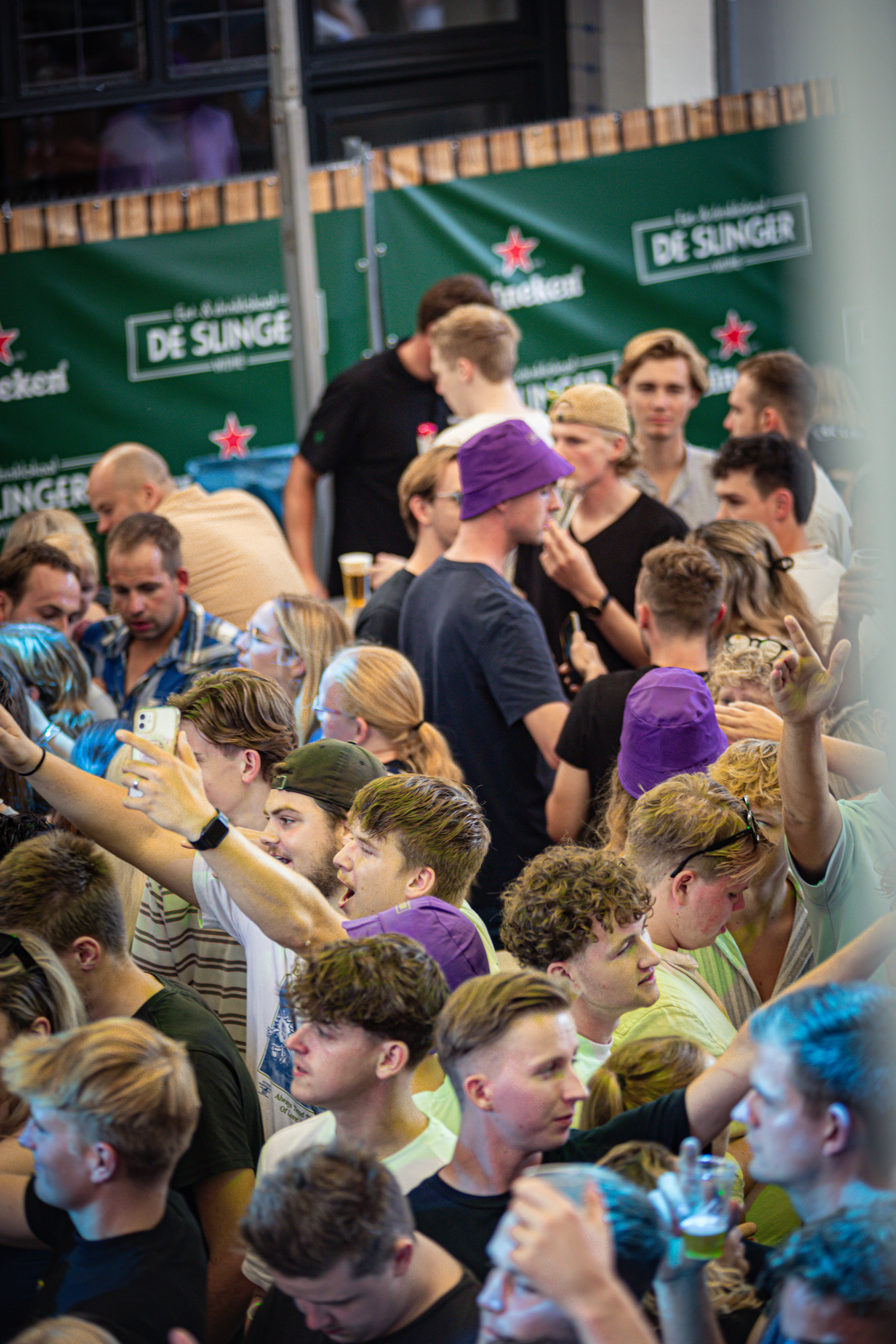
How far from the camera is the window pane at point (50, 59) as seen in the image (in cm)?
757

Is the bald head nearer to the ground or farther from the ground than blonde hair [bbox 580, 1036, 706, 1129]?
farther from the ground

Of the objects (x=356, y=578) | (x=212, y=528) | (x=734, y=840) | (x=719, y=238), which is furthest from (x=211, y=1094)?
(x=719, y=238)

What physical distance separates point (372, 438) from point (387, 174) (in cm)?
169

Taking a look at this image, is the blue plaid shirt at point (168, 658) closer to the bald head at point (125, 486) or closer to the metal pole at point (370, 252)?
the bald head at point (125, 486)

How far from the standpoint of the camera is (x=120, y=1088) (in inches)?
68.3

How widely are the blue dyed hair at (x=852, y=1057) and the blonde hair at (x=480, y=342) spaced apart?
10.2 ft

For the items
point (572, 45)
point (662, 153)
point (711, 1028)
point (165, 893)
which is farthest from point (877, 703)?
point (572, 45)

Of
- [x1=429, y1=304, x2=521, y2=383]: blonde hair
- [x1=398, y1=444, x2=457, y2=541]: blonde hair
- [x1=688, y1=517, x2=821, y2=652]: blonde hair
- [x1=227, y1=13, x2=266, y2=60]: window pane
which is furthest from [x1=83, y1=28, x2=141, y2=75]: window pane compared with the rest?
[x1=688, y1=517, x2=821, y2=652]: blonde hair

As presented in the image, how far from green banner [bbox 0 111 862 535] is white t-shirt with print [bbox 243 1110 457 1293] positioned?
189 inches

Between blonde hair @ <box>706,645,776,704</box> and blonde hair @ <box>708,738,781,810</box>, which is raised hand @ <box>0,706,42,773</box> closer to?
blonde hair @ <box>708,738,781,810</box>

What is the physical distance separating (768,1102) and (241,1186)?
38.3 inches

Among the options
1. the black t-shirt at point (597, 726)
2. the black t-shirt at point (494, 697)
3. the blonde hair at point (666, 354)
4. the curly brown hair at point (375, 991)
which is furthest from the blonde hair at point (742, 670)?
the blonde hair at point (666, 354)

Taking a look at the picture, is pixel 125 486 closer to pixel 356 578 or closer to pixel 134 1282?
pixel 356 578

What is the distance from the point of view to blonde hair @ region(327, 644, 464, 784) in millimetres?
3082
